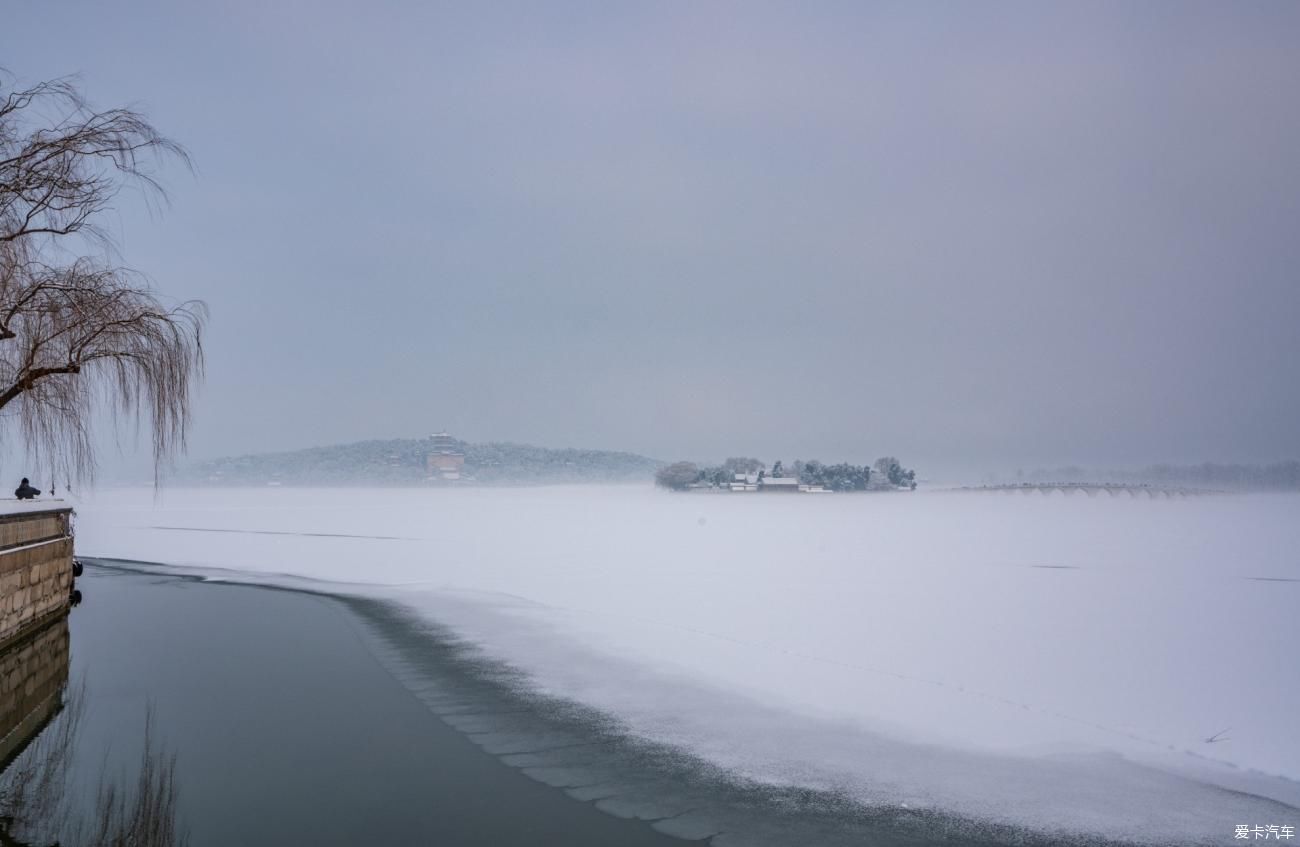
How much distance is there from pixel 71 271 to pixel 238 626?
16.4 ft

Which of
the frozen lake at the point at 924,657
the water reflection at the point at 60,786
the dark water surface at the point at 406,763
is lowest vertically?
the frozen lake at the point at 924,657

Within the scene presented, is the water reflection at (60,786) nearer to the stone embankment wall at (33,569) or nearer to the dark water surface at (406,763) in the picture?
the dark water surface at (406,763)

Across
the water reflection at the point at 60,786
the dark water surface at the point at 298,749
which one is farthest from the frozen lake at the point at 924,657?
the water reflection at the point at 60,786

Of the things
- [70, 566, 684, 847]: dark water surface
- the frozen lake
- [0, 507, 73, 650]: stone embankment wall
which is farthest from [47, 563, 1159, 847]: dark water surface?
Result: [0, 507, 73, 650]: stone embankment wall

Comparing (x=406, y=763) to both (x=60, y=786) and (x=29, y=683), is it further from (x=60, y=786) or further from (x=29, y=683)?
(x=29, y=683)

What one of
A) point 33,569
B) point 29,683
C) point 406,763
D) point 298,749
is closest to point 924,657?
point 406,763

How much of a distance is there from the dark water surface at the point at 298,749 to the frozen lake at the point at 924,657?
1.56 metres

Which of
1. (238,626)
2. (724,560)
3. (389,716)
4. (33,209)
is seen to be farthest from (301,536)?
(389,716)

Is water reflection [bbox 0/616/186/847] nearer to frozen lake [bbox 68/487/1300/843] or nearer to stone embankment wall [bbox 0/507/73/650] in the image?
stone embankment wall [bbox 0/507/73/650]

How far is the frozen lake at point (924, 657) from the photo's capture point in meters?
6.70

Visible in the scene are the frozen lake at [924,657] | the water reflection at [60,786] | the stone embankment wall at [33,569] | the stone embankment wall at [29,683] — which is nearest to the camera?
the water reflection at [60,786]

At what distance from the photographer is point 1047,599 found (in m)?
16.2

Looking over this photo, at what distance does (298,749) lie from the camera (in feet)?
23.1

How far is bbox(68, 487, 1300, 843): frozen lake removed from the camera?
6.70 meters
